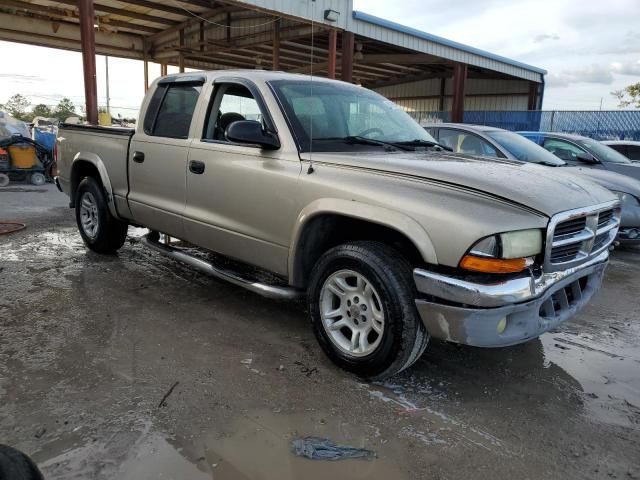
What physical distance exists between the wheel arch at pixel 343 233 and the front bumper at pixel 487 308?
0.58 ft

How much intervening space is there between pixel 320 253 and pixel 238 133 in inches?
37.7

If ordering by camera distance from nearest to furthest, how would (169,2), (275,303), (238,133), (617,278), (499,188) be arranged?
(499,188) < (238,133) < (275,303) < (617,278) < (169,2)

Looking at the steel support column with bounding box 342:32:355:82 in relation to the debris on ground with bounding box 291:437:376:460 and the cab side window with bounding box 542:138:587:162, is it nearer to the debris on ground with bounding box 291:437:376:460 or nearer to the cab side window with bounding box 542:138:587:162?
the cab side window with bounding box 542:138:587:162

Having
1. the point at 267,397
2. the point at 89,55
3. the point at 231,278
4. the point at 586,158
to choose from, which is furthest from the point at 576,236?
the point at 89,55

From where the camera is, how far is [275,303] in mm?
4477

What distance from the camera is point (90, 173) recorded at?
5.73 metres

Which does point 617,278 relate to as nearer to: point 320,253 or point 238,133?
point 320,253

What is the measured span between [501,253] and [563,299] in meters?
0.72

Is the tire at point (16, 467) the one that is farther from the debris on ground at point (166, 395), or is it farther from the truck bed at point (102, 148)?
the truck bed at point (102, 148)

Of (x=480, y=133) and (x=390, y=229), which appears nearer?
(x=390, y=229)

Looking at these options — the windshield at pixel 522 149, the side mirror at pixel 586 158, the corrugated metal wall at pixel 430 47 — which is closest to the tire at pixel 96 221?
the windshield at pixel 522 149

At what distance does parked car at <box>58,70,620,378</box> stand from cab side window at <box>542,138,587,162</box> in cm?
483

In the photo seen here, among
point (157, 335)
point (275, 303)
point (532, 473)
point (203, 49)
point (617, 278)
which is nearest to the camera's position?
point (532, 473)

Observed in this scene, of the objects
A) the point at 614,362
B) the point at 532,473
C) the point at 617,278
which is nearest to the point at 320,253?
the point at 532,473
